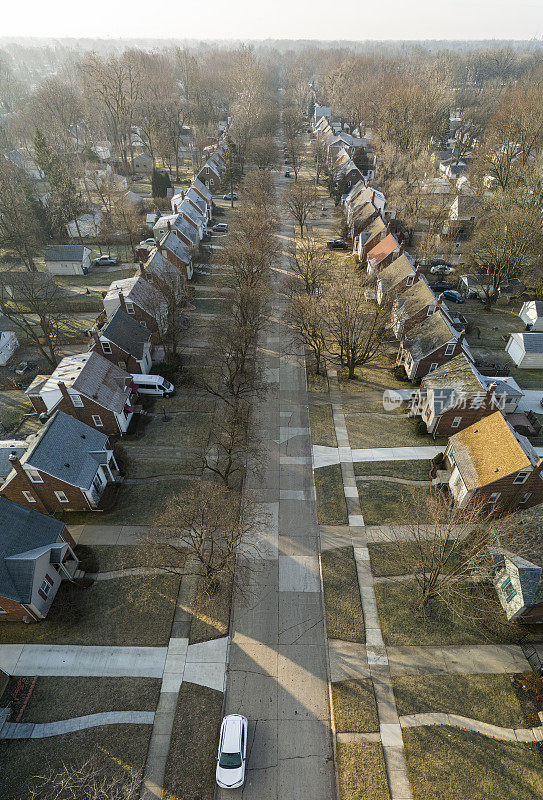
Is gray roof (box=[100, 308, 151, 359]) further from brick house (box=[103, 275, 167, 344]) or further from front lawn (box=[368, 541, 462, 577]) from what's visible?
front lawn (box=[368, 541, 462, 577])

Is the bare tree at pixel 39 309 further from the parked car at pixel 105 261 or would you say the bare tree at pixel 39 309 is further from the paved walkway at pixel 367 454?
the paved walkway at pixel 367 454

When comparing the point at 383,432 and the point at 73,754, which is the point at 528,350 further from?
the point at 73,754

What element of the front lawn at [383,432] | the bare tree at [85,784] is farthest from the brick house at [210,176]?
the bare tree at [85,784]

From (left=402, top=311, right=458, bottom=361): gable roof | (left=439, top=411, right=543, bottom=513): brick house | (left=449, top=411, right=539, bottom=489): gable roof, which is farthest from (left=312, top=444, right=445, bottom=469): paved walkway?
(left=402, top=311, right=458, bottom=361): gable roof

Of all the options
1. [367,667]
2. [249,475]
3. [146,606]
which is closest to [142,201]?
[249,475]

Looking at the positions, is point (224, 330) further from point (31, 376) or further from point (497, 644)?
point (497, 644)

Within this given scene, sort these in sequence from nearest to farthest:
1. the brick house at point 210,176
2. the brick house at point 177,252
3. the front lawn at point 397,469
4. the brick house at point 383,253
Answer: the front lawn at point 397,469, the brick house at point 383,253, the brick house at point 177,252, the brick house at point 210,176

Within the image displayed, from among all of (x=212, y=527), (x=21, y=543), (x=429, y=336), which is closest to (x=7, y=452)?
(x=21, y=543)
